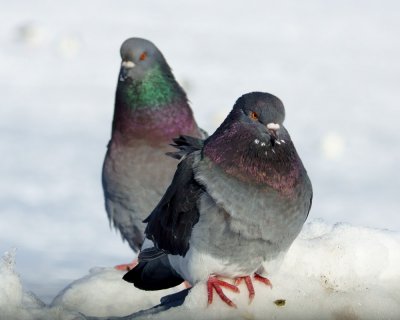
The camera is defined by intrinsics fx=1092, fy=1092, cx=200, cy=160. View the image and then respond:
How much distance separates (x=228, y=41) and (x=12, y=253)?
A: 11.2 meters

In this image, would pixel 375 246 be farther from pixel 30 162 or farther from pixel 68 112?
pixel 68 112

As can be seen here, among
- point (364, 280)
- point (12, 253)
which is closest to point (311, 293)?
point (364, 280)

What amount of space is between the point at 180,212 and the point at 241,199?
369mm

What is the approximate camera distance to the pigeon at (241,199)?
15.6 ft

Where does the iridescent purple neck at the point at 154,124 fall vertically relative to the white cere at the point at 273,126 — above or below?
above

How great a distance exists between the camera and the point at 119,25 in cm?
1616

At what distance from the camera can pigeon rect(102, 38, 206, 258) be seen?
7191mm

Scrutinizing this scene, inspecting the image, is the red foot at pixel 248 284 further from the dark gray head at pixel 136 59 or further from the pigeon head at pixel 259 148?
the dark gray head at pixel 136 59

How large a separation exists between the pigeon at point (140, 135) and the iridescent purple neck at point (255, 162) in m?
2.27

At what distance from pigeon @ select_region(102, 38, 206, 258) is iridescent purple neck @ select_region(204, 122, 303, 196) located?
227 cm

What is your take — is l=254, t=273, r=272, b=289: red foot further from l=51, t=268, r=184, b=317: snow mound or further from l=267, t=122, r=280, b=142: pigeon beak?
l=51, t=268, r=184, b=317: snow mound

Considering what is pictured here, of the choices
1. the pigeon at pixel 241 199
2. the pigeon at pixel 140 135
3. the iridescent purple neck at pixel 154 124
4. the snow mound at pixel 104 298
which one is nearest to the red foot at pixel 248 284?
the pigeon at pixel 241 199

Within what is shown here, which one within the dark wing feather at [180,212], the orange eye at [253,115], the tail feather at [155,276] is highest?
the orange eye at [253,115]

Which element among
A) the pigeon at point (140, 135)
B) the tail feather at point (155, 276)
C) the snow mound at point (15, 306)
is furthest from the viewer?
the pigeon at point (140, 135)
